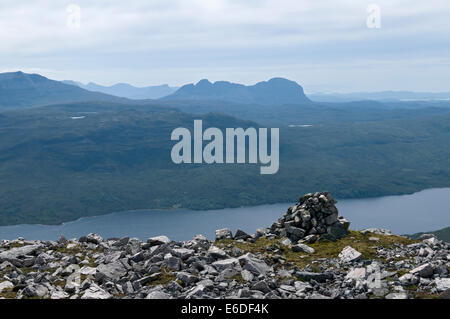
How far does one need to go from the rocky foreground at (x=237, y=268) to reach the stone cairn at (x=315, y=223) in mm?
131

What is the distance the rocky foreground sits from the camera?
2775 centimetres

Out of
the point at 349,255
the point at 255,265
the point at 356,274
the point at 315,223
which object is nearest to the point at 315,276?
the point at 356,274

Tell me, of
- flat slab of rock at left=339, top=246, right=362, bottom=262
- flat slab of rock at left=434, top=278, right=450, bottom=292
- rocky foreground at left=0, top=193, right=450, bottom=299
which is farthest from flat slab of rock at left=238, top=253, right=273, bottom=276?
flat slab of rock at left=434, top=278, right=450, bottom=292

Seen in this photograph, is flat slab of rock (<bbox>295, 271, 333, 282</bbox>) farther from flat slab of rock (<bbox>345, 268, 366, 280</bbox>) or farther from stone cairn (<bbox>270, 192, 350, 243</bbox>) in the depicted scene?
stone cairn (<bbox>270, 192, 350, 243</bbox>)

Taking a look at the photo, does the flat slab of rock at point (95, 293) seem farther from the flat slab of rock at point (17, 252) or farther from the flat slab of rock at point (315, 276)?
the flat slab of rock at point (315, 276)

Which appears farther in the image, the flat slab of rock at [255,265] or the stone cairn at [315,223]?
the stone cairn at [315,223]

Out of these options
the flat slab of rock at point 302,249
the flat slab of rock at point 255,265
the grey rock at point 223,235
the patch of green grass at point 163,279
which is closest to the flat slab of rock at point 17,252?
the patch of green grass at point 163,279

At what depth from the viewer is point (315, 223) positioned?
146 feet

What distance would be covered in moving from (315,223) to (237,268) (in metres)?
15.3

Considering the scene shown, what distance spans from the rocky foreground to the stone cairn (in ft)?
0.43

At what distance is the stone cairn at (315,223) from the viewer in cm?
4384
